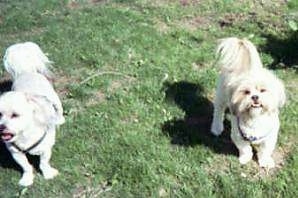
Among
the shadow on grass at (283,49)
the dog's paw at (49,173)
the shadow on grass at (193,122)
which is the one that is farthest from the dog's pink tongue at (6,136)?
the shadow on grass at (283,49)

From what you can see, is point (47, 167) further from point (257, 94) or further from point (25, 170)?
point (257, 94)

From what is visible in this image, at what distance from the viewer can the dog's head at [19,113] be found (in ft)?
16.5

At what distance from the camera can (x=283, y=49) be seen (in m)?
7.43

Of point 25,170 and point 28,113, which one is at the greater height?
point 28,113

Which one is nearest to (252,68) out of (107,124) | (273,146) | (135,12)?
(273,146)

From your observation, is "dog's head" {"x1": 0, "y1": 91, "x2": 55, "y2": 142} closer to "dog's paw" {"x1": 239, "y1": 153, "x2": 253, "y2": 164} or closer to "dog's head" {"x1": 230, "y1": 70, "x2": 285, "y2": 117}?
"dog's head" {"x1": 230, "y1": 70, "x2": 285, "y2": 117}

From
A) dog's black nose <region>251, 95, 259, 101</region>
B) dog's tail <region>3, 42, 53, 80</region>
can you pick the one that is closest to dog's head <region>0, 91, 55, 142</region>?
dog's tail <region>3, 42, 53, 80</region>

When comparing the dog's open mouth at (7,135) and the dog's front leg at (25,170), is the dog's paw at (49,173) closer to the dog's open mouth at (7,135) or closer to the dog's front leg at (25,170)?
the dog's front leg at (25,170)

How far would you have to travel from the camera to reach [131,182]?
550 centimetres

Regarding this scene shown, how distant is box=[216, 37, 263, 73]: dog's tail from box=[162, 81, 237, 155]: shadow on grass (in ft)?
2.37

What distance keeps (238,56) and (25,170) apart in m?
1.96

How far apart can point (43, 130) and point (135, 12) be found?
347cm

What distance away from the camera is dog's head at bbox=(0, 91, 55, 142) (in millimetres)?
5027

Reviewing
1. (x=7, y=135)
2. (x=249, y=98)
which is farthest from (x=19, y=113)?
(x=249, y=98)
